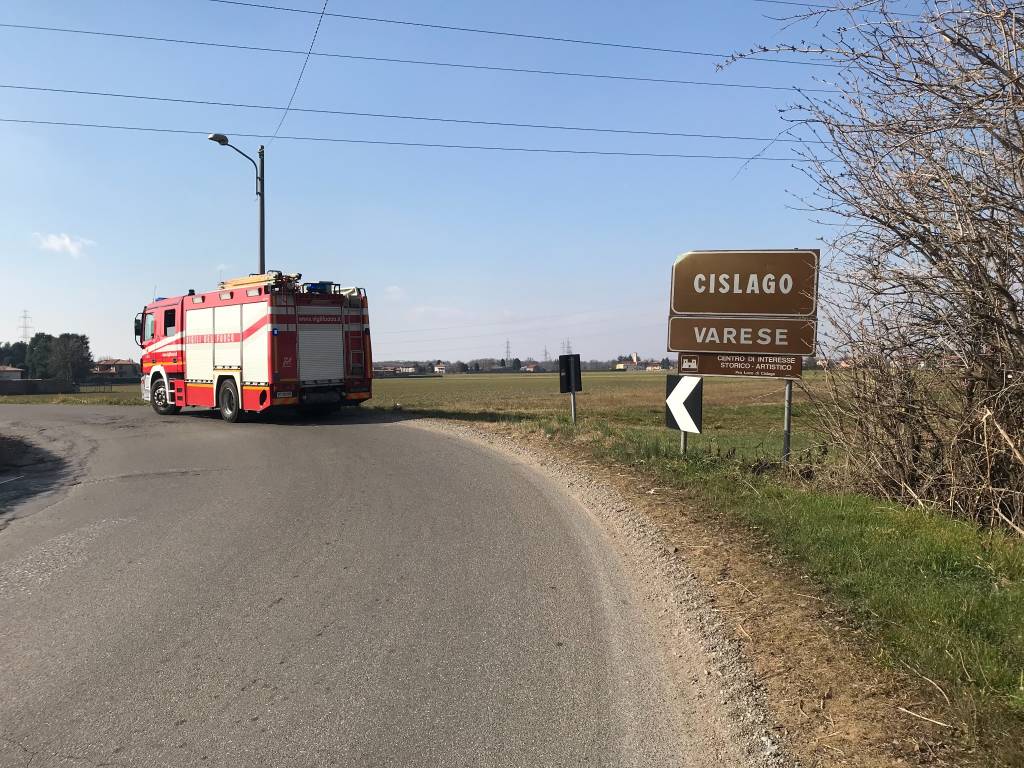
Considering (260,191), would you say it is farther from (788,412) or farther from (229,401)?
(788,412)

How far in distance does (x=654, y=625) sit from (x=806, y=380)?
5332mm

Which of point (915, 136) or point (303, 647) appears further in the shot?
point (915, 136)

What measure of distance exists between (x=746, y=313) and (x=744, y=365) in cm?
69

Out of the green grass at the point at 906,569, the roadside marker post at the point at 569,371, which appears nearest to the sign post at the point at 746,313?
the green grass at the point at 906,569

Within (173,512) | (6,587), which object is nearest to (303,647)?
(6,587)

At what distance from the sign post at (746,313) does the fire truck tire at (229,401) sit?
517 inches

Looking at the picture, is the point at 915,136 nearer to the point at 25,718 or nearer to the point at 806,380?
the point at 806,380

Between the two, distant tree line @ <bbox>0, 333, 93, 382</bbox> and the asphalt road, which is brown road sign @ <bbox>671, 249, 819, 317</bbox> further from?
distant tree line @ <bbox>0, 333, 93, 382</bbox>

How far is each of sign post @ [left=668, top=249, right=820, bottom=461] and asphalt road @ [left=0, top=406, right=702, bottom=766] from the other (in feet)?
9.63

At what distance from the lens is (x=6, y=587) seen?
19.7ft

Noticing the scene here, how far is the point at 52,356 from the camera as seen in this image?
106938mm

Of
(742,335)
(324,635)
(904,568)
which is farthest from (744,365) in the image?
(324,635)

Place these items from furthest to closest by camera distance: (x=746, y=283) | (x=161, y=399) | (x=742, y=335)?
(x=161, y=399)
(x=742, y=335)
(x=746, y=283)

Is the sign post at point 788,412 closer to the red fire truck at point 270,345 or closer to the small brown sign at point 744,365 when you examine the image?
the small brown sign at point 744,365
